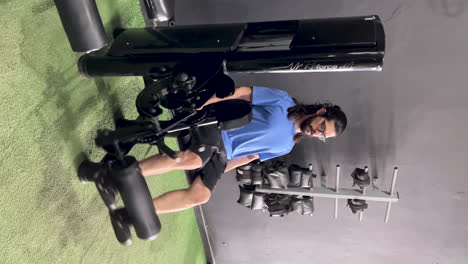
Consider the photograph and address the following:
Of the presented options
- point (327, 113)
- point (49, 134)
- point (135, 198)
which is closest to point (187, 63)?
point (135, 198)

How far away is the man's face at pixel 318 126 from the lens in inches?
77.5

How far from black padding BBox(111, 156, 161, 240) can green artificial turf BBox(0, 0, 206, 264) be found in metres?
0.39

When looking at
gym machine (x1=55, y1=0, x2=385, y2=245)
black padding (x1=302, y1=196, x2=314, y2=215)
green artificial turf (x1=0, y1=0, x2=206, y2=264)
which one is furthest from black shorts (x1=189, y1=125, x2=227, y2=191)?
black padding (x1=302, y1=196, x2=314, y2=215)

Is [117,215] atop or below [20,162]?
below

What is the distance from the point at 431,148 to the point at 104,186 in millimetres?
1887

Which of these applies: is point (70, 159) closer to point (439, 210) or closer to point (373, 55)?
point (373, 55)

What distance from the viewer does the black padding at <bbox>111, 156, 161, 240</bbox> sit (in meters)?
1.30

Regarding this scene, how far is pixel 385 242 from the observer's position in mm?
2818

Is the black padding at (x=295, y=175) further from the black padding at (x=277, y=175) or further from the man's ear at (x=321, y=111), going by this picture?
the man's ear at (x=321, y=111)

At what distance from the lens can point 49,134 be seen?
1.56 metres

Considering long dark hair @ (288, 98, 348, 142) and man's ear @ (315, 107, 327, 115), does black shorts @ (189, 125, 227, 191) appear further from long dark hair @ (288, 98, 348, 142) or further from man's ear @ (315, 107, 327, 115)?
man's ear @ (315, 107, 327, 115)

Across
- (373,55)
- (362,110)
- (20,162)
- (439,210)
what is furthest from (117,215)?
(439,210)

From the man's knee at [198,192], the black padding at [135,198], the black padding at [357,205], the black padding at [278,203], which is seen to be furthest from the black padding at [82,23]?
the black padding at [357,205]

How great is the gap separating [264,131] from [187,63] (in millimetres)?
720
